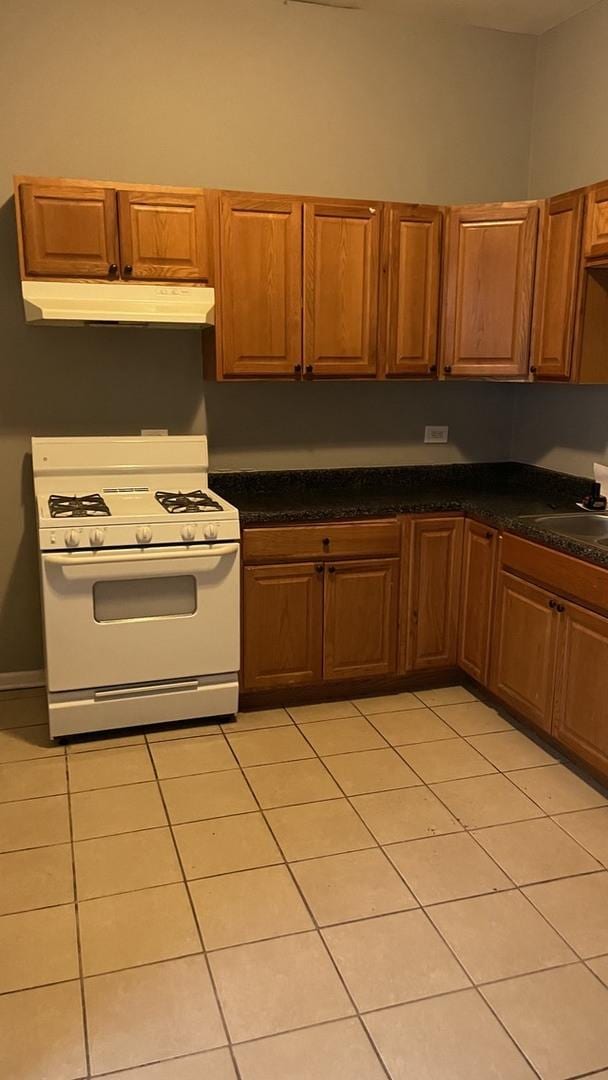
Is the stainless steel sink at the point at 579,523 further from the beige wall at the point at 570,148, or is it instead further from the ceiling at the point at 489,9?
the ceiling at the point at 489,9

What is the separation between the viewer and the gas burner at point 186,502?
126 inches

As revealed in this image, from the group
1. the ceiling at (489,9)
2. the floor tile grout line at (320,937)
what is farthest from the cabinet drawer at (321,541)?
the ceiling at (489,9)

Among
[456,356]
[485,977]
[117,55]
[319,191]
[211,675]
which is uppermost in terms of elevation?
[117,55]

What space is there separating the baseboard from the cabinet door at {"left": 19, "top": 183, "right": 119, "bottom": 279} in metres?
1.69

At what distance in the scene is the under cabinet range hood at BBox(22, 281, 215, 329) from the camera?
3.07 m

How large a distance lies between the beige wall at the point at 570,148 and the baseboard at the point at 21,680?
8.20 feet

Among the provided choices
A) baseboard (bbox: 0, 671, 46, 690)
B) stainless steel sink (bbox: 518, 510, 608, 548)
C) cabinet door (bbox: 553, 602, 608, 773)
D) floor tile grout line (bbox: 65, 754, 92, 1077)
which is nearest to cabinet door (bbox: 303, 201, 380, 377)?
stainless steel sink (bbox: 518, 510, 608, 548)

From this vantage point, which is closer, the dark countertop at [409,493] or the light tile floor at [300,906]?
the light tile floor at [300,906]

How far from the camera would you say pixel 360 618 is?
11.6ft

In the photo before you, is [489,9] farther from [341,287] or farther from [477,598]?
[477,598]

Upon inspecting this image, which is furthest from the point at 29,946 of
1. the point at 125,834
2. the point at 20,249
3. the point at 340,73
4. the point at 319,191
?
the point at 340,73

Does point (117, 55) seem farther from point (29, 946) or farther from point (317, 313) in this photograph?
point (29, 946)

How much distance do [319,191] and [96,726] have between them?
7.93 ft

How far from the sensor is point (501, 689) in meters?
3.41
